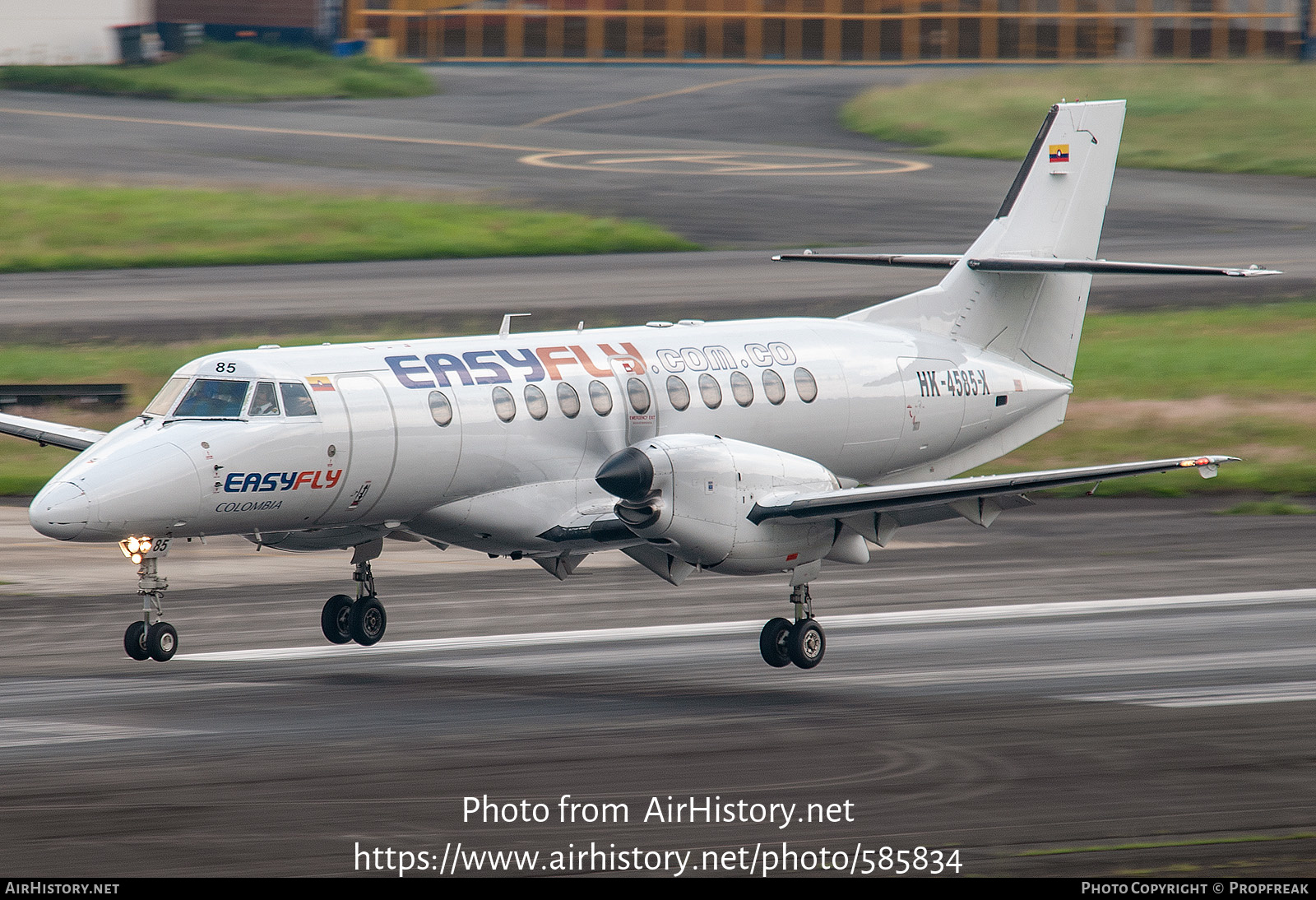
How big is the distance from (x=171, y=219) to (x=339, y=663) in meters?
33.3

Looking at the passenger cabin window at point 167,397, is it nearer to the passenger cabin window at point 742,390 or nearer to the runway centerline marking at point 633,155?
the passenger cabin window at point 742,390

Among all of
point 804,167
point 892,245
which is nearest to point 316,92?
point 804,167

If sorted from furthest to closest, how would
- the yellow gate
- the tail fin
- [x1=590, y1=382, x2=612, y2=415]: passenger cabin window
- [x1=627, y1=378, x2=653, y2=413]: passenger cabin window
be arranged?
the yellow gate → the tail fin → [x1=627, y1=378, x2=653, y2=413]: passenger cabin window → [x1=590, y1=382, x2=612, y2=415]: passenger cabin window

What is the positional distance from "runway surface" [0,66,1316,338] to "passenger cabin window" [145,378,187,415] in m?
20.5

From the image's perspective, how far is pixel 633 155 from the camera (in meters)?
60.9

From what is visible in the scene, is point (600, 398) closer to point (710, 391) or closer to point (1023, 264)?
point (710, 391)

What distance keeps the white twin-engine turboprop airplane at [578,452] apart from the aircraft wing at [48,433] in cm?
3

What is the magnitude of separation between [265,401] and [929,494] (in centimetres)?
616

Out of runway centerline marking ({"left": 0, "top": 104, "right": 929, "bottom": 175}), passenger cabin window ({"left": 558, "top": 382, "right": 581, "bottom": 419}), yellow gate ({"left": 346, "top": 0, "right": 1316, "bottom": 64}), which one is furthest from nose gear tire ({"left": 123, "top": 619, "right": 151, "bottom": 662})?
yellow gate ({"left": 346, "top": 0, "right": 1316, "bottom": 64})

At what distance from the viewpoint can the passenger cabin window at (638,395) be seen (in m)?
19.5

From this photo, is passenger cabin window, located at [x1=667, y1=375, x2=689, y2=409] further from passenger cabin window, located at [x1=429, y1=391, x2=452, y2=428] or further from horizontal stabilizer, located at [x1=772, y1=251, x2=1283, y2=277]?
horizontal stabilizer, located at [x1=772, y1=251, x2=1283, y2=277]

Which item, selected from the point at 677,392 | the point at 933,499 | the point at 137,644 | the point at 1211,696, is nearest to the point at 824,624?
the point at 677,392

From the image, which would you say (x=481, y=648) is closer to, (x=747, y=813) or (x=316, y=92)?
(x=747, y=813)

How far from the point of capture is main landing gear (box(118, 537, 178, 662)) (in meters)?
17.0
